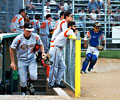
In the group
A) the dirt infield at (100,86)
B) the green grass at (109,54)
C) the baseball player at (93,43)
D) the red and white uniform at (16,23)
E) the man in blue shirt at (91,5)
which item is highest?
the man in blue shirt at (91,5)

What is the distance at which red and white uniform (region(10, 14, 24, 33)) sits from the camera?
17.0 meters

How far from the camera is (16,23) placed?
678 inches

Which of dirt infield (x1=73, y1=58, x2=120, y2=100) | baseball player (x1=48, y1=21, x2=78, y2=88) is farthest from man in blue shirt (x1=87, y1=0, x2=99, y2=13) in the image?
baseball player (x1=48, y1=21, x2=78, y2=88)

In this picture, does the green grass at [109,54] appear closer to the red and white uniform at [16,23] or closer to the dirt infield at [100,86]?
the dirt infield at [100,86]

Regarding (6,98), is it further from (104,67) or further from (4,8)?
(104,67)

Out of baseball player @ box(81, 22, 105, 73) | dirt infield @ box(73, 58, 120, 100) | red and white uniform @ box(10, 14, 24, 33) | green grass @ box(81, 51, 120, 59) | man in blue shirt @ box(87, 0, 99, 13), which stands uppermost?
man in blue shirt @ box(87, 0, 99, 13)

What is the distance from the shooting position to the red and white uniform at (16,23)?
17031mm

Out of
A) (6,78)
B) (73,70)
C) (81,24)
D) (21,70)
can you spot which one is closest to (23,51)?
(21,70)

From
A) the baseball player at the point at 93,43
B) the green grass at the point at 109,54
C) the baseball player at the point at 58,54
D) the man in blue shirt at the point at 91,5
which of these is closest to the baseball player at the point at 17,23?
the baseball player at the point at 93,43

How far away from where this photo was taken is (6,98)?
10.2m

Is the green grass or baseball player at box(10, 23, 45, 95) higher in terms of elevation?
baseball player at box(10, 23, 45, 95)

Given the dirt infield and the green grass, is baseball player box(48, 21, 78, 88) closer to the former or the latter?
the dirt infield

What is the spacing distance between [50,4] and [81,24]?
279 centimetres

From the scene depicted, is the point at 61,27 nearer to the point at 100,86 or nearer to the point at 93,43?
the point at 100,86
